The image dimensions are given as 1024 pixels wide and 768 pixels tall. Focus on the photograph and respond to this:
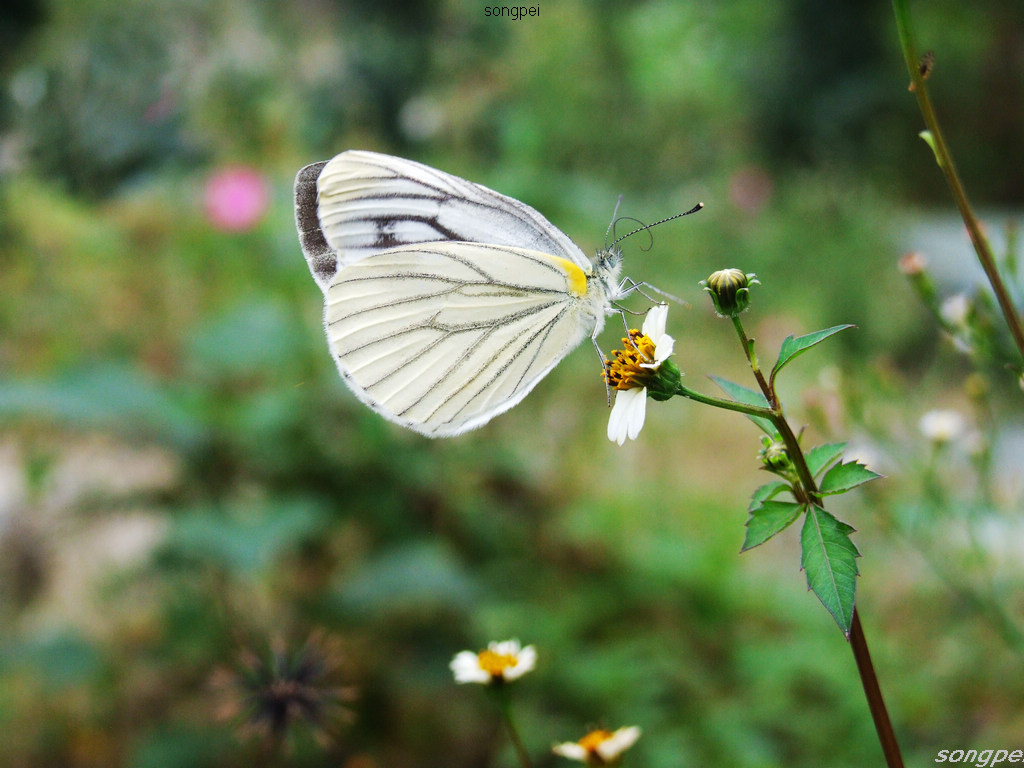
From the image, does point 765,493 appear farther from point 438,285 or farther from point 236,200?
point 236,200

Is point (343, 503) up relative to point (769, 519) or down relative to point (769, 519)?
up

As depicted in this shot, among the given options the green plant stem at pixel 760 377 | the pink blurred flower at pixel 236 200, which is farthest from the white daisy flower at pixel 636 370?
the pink blurred flower at pixel 236 200

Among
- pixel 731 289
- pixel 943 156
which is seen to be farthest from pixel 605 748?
pixel 943 156

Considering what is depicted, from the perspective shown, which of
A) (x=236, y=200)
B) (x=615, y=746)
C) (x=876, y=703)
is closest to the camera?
(x=876, y=703)

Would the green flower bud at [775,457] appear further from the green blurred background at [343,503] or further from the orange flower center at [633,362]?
the green blurred background at [343,503]

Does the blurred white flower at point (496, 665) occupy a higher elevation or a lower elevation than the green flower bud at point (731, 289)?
lower

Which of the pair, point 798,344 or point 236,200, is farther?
point 236,200
